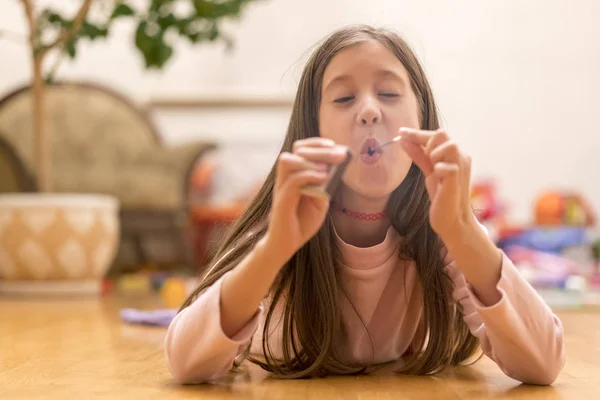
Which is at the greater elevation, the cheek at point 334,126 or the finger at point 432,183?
the cheek at point 334,126

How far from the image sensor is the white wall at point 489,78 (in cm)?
404

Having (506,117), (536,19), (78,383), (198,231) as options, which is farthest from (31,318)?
(536,19)

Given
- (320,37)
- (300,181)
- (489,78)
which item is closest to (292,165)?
(300,181)

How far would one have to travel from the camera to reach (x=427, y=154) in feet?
3.05

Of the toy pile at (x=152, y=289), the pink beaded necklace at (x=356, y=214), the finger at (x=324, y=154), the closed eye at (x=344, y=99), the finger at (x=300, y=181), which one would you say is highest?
the closed eye at (x=344, y=99)

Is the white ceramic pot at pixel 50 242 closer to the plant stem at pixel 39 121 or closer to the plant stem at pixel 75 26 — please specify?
the plant stem at pixel 39 121

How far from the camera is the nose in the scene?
1.03 metres

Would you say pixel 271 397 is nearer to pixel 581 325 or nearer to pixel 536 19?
pixel 581 325

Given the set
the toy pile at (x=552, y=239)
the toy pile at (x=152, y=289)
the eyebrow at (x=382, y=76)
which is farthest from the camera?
the toy pile at (x=552, y=239)

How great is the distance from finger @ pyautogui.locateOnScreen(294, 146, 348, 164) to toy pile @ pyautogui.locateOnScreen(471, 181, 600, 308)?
1.86 meters

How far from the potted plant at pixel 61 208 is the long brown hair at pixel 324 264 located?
154 centimetres

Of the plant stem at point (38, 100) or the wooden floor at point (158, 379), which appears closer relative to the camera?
the wooden floor at point (158, 379)

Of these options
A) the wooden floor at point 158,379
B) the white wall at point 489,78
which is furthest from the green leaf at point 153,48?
the white wall at point 489,78

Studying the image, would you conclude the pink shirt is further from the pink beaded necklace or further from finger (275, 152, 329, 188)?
finger (275, 152, 329, 188)
